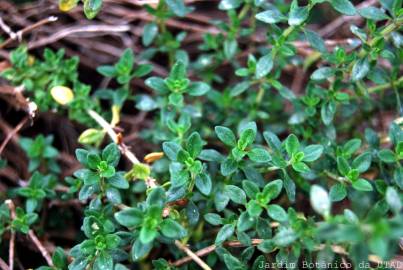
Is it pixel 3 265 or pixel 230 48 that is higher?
pixel 230 48

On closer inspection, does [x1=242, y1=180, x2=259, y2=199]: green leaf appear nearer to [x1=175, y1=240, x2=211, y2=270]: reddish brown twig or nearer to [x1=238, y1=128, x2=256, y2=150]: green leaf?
[x1=238, y1=128, x2=256, y2=150]: green leaf

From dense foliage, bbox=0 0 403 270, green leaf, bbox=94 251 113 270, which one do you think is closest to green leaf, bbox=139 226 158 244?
dense foliage, bbox=0 0 403 270

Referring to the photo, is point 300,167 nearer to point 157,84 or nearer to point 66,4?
point 157,84

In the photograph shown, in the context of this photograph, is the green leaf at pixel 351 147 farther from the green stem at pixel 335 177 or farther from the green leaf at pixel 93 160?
the green leaf at pixel 93 160

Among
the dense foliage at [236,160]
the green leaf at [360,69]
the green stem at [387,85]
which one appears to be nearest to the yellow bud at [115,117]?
the dense foliage at [236,160]

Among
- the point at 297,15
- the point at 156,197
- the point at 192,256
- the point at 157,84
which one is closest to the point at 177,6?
the point at 157,84

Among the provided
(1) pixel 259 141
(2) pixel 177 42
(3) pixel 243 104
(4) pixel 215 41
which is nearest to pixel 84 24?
(2) pixel 177 42
